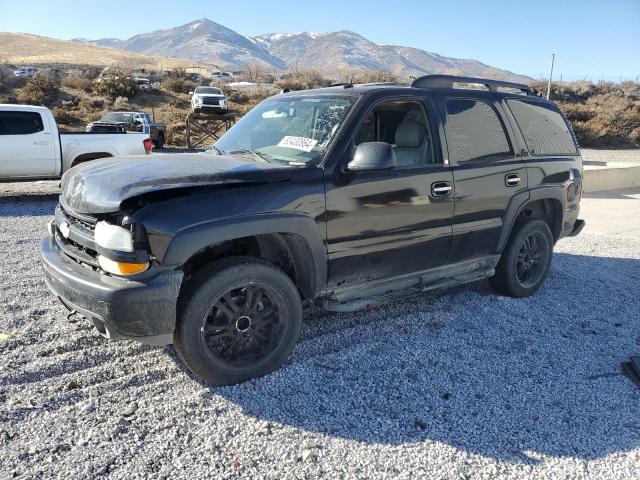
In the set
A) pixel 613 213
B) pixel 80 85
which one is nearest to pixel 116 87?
pixel 80 85

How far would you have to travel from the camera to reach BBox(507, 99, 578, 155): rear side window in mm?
5008

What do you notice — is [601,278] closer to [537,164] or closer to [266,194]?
[537,164]

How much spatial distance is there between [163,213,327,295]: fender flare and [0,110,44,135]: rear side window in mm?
9470

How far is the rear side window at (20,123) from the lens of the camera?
423 inches

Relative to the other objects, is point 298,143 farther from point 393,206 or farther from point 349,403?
point 349,403

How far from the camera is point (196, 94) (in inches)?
1167

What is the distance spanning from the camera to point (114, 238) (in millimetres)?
2977

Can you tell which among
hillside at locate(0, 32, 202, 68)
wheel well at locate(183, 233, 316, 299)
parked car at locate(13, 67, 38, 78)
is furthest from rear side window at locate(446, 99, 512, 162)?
hillside at locate(0, 32, 202, 68)

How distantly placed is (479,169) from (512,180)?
47cm

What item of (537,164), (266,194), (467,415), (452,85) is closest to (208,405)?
(266,194)

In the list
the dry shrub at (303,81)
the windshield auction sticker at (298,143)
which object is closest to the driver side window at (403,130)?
the windshield auction sticker at (298,143)

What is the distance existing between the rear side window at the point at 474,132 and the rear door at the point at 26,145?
9.14m

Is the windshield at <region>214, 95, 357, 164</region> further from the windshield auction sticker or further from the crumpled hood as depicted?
the crumpled hood

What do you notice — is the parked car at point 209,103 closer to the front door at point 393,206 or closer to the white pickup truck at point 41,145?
the white pickup truck at point 41,145
